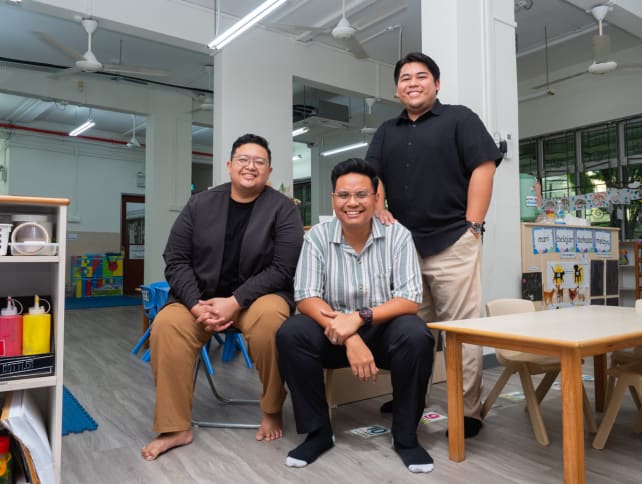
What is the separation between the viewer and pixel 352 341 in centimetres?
185

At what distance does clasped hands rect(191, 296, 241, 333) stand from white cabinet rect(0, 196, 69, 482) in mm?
536

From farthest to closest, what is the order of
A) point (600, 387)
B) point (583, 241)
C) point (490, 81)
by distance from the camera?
point (583, 241), point (490, 81), point (600, 387)

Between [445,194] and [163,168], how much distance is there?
651 cm

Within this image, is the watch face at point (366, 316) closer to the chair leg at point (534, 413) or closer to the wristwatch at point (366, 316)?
the wristwatch at point (366, 316)

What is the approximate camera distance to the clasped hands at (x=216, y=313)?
2.04 m

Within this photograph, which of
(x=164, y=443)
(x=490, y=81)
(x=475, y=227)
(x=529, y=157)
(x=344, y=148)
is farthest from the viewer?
(x=344, y=148)

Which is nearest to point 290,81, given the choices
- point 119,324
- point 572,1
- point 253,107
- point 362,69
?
point 253,107

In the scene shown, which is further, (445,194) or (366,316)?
(445,194)

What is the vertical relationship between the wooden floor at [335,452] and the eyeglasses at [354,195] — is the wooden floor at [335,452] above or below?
below

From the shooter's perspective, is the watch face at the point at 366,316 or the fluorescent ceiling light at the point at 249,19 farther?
the fluorescent ceiling light at the point at 249,19

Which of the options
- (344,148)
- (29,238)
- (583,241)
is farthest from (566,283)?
(344,148)

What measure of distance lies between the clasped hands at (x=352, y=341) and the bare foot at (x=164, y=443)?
2.28ft

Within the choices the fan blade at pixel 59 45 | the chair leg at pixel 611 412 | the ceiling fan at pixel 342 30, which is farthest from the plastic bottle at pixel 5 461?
the fan blade at pixel 59 45

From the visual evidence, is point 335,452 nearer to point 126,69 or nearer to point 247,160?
point 247,160
